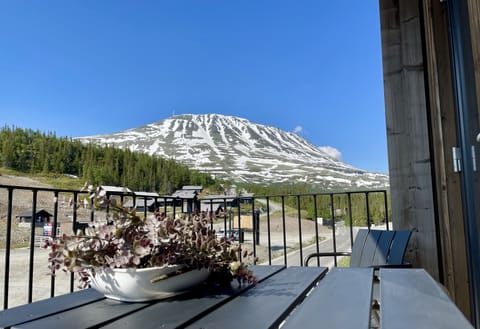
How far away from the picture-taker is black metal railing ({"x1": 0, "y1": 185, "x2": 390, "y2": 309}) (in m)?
1.60

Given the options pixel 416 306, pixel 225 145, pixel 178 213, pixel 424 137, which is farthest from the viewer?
pixel 225 145

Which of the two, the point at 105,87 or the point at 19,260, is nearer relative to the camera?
the point at 19,260

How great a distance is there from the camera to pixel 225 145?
26.7 m

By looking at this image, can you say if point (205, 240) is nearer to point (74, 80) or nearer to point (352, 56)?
point (352, 56)

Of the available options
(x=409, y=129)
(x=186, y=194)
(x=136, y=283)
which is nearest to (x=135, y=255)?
(x=136, y=283)

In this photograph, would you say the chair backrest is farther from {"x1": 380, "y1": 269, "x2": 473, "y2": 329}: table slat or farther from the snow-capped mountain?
the snow-capped mountain

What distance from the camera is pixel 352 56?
76.7ft

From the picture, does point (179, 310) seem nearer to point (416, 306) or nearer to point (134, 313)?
point (134, 313)

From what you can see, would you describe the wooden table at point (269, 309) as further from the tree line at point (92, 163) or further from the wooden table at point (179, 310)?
the tree line at point (92, 163)

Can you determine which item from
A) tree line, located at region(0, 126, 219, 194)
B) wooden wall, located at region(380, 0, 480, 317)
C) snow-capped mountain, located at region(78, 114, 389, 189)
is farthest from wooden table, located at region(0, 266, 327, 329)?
snow-capped mountain, located at region(78, 114, 389, 189)

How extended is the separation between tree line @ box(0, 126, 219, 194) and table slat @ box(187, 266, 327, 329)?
8.69 m

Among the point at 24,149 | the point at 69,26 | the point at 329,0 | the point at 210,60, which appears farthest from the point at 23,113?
the point at 329,0

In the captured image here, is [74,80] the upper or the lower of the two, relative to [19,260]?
upper

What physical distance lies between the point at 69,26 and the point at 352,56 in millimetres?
21004
